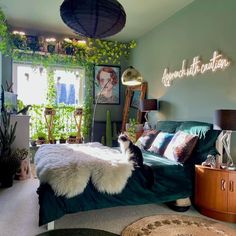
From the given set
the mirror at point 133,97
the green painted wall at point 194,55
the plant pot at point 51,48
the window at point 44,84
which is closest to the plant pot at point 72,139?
the window at point 44,84

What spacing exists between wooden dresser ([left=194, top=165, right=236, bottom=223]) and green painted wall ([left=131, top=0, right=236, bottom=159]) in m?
0.59

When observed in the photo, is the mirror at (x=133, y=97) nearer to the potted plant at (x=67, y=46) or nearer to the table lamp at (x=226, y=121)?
the potted plant at (x=67, y=46)

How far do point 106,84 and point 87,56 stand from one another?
825 mm

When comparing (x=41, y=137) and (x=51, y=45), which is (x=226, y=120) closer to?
(x=41, y=137)

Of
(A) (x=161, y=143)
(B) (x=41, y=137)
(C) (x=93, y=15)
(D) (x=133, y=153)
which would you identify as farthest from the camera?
(B) (x=41, y=137)

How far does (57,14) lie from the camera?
14.8 feet

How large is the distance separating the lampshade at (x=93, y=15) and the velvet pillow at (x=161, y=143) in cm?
185

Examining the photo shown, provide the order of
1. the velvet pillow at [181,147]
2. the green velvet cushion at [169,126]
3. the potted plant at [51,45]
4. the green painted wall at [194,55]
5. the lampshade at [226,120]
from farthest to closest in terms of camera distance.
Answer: the potted plant at [51,45] → the green velvet cushion at [169,126] → the green painted wall at [194,55] → the velvet pillow at [181,147] → the lampshade at [226,120]

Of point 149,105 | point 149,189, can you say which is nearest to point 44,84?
point 149,105

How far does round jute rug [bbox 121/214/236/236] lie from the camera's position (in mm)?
2389

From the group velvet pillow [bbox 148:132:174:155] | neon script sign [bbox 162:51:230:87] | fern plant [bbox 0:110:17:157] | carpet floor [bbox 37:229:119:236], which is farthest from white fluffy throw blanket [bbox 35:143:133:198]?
neon script sign [bbox 162:51:230:87]

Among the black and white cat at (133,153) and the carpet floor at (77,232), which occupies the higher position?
the black and white cat at (133,153)

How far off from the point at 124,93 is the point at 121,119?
2.25 feet

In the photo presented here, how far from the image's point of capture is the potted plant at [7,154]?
12.2 ft
